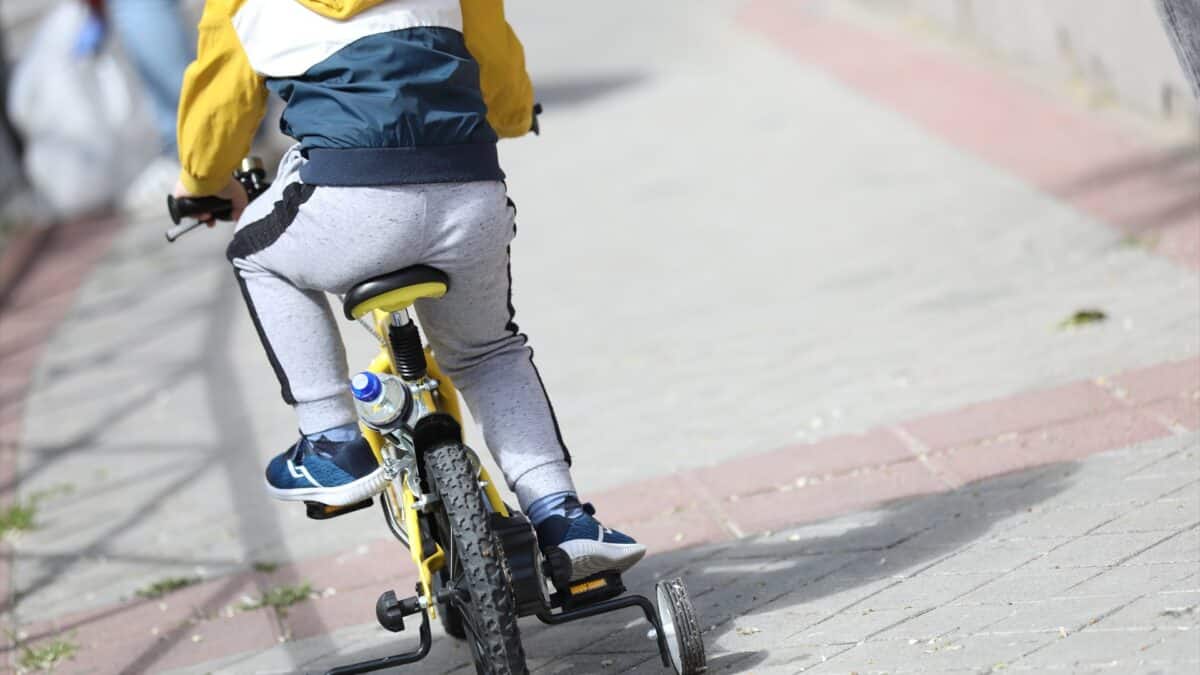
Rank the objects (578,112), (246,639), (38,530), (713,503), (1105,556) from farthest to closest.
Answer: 1. (578,112)
2. (38,530)
3. (713,503)
4. (246,639)
5. (1105,556)

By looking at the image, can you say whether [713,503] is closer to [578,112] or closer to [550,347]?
[550,347]

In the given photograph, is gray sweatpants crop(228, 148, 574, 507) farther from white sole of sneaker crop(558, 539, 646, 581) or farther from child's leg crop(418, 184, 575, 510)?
white sole of sneaker crop(558, 539, 646, 581)

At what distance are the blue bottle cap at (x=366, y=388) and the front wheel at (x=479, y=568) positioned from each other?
0.62 ft

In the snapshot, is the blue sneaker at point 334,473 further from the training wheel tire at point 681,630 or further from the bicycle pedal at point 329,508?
the training wheel tire at point 681,630

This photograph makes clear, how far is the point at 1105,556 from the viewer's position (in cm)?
398

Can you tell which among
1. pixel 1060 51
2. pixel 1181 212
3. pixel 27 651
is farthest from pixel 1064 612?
pixel 1060 51

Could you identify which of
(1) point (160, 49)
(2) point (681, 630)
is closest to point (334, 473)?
(2) point (681, 630)

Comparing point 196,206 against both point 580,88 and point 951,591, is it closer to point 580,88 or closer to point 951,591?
point 951,591

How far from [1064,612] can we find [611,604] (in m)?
0.94

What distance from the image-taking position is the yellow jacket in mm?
3326

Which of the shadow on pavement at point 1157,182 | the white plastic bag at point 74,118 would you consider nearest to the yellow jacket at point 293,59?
the shadow on pavement at point 1157,182

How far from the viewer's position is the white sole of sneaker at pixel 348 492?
3615mm

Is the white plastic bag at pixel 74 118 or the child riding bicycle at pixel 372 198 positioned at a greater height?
the child riding bicycle at pixel 372 198

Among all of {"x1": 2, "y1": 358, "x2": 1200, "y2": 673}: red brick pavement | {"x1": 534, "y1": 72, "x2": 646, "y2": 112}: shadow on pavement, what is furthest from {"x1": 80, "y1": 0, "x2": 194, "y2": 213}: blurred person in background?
{"x1": 2, "y1": 358, "x2": 1200, "y2": 673}: red brick pavement
